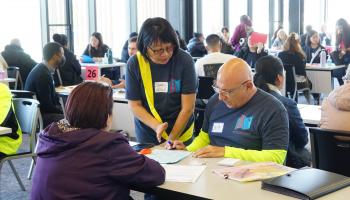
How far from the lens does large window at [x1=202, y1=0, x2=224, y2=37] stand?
1354cm

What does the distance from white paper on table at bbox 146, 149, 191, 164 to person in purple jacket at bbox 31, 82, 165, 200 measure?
44 centimetres

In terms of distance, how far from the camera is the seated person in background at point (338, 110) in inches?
100

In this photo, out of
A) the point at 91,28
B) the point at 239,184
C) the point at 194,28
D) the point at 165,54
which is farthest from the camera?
the point at 194,28

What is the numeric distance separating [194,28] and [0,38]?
17.6 ft

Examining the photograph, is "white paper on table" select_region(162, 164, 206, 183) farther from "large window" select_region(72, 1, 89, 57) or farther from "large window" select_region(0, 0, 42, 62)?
"large window" select_region(72, 1, 89, 57)

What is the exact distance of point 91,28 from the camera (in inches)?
403

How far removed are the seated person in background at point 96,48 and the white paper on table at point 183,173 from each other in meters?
7.46

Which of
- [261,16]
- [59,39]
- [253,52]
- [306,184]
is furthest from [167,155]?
[261,16]

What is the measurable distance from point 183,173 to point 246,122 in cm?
52

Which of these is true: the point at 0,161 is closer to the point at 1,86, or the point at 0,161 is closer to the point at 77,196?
the point at 1,86

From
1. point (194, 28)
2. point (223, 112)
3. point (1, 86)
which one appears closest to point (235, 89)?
point (223, 112)

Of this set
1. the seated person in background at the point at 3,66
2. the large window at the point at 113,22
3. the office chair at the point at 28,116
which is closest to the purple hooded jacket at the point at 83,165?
the office chair at the point at 28,116

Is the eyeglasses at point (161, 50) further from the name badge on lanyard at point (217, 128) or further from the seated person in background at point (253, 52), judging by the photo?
the seated person in background at point (253, 52)

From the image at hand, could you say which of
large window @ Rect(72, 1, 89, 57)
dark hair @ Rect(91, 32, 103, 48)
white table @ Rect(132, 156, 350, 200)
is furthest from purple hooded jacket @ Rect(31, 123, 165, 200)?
large window @ Rect(72, 1, 89, 57)
